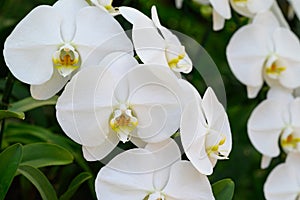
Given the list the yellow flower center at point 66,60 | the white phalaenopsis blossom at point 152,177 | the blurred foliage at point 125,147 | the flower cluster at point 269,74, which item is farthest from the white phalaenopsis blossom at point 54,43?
the flower cluster at point 269,74

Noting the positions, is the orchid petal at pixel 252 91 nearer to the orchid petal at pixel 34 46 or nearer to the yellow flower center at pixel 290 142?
the yellow flower center at pixel 290 142

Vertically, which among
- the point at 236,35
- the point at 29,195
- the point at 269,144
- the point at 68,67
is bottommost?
the point at 29,195

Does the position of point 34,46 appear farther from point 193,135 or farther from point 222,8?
point 222,8

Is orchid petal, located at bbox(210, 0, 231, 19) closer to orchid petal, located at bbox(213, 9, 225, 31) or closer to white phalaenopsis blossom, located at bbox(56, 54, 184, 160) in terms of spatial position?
orchid petal, located at bbox(213, 9, 225, 31)

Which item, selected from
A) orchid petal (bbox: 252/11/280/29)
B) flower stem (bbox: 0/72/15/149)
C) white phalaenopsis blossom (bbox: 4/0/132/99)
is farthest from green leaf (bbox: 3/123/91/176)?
orchid petal (bbox: 252/11/280/29)

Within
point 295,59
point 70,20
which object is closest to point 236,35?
point 295,59

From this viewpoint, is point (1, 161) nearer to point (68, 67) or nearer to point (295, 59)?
point (68, 67)
